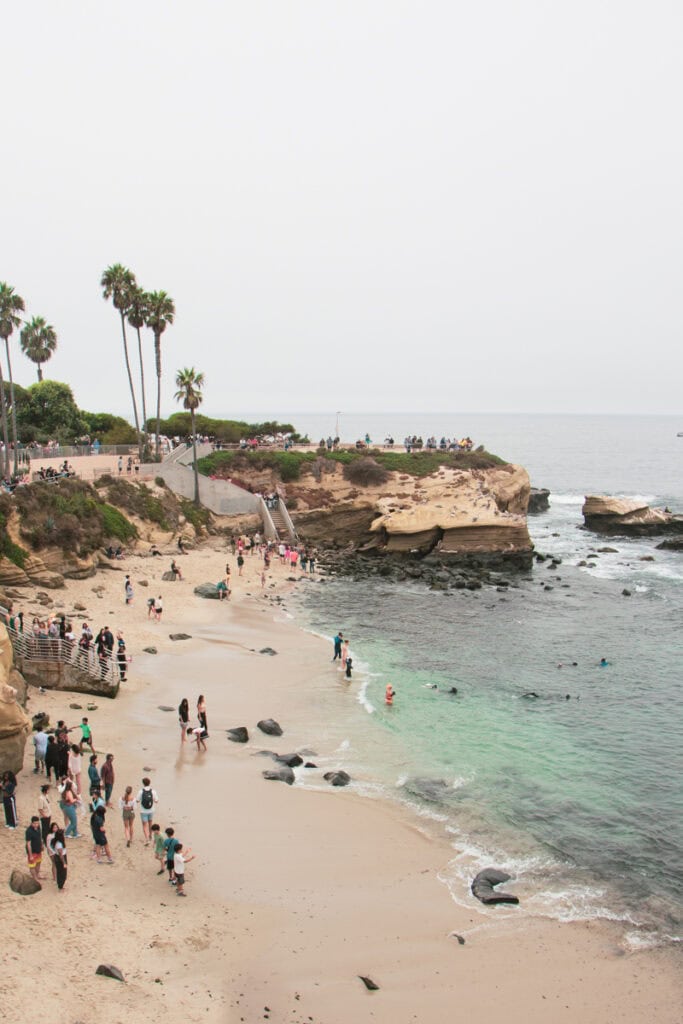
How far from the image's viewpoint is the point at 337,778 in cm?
2023

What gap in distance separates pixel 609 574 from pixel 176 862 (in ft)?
132

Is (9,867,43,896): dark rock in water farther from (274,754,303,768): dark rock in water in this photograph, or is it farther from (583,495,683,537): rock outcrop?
(583,495,683,537): rock outcrop

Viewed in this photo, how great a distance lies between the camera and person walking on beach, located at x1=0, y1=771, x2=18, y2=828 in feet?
51.3

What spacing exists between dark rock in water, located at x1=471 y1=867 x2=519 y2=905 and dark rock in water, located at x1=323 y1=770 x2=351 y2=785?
4.69 metres

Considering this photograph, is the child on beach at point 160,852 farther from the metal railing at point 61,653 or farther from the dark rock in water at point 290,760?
the metal railing at point 61,653

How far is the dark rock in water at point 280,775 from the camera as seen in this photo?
65.9 feet

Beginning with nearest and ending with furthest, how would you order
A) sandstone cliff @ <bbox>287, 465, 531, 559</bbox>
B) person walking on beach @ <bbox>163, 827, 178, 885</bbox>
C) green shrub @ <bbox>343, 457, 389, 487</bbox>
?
1. person walking on beach @ <bbox>163, 827, 178, 885</bbox>
2. sandstone cliff @ <bbox>287, 465, 531, 559</bbox>
3. green shrub @ <bbox>343, 457, 389, 487</bbox>

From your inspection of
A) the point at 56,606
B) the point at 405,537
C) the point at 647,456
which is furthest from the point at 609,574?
the point at 647,456

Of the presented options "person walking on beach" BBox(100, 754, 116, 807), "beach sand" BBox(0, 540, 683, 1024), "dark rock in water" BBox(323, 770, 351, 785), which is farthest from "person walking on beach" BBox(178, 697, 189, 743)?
"dark rock in water" BBox(323, 770, 351, 785)

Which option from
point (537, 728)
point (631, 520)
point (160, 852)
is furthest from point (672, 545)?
point (160, 852)

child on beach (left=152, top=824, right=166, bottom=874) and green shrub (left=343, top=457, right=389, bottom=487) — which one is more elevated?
green shrub (left=343, top=457, right=389, bottom=487)

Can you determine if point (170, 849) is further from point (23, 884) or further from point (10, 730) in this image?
point (10, 730)

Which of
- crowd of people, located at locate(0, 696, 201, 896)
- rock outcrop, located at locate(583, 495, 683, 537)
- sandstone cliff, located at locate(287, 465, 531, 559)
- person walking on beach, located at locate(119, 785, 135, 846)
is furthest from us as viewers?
rock outcrop, located at locate(583, 495, 683, 537)

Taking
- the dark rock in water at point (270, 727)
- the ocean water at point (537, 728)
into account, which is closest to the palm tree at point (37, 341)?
the ocean water at point (537, 728)
